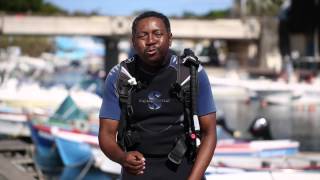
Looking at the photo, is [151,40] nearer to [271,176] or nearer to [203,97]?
[203,97]

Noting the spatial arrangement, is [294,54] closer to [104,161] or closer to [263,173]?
[104,161]

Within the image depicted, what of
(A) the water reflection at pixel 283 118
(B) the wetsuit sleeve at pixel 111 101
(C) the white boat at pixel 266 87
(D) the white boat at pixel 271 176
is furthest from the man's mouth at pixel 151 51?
(C) the white boat at pixel 266 87

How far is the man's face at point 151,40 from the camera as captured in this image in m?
3.60

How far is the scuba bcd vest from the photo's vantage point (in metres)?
3.61

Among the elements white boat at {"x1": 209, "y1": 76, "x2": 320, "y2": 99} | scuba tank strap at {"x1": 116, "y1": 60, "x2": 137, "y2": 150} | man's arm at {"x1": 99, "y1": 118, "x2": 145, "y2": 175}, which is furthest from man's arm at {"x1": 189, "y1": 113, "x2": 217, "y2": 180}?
white boat at {"x1": 209, "y1": 76, "x2": 320, "y2": 99}

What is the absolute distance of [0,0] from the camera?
354 feet

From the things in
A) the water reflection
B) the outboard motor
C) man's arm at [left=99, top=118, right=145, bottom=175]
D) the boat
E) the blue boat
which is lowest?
the water reflection

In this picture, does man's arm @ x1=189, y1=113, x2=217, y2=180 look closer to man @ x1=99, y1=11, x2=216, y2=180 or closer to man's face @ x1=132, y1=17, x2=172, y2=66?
man @ x1=99, y1=11, x2=216, y2=180

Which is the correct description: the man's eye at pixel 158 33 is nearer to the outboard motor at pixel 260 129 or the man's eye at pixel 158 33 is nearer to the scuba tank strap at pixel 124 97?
the scuba tank strap at pixel 124 97

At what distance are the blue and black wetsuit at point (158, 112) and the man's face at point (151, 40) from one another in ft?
0.28

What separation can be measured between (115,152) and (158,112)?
0.33m

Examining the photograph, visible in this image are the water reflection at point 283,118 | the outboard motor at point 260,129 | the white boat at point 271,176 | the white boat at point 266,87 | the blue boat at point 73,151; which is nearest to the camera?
the white boat at point 271,176

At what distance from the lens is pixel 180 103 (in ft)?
11.9

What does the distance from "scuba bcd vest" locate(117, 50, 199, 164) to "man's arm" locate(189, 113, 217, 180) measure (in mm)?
52
